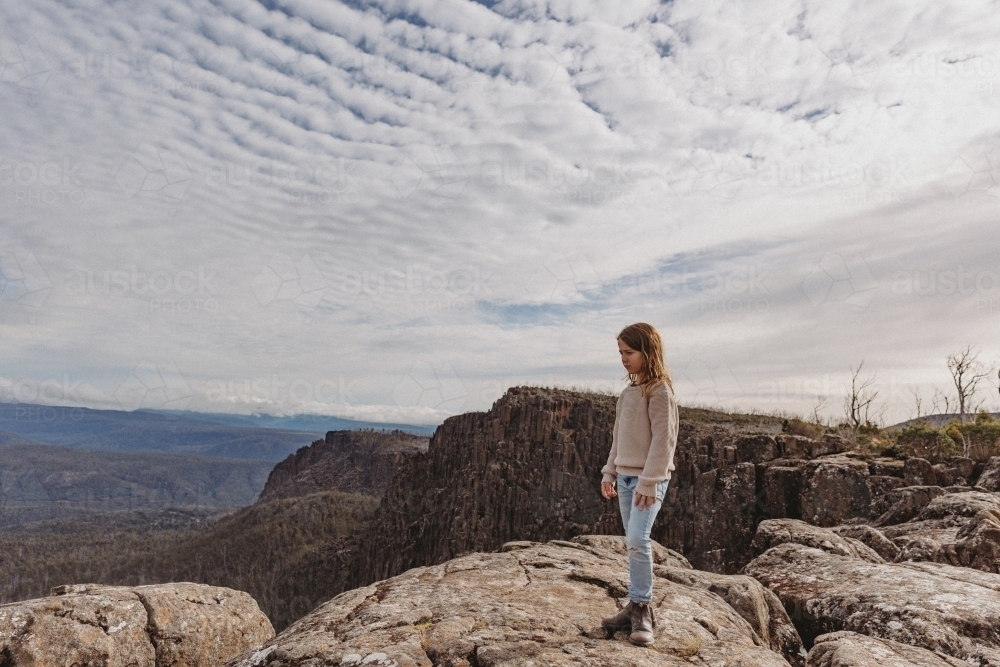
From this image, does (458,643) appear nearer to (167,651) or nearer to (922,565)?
(167,651)

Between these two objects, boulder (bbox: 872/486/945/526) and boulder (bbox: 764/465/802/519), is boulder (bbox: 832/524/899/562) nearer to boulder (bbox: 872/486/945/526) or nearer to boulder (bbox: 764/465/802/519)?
boulder (bbox: 872/486/945/526)

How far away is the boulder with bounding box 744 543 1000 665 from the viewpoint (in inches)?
336

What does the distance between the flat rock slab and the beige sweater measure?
6.87ft

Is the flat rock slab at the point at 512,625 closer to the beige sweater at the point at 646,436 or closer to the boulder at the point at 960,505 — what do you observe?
the beige sweater at the point at 646,436

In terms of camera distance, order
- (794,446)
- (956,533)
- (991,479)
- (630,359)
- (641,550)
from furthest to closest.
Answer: (794,446), (991,479), (956,533), (630,359), (641,550)

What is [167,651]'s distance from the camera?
9875 millimetres

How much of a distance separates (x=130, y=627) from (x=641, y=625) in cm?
873

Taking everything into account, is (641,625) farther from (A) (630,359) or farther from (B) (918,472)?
(B) (918,472)

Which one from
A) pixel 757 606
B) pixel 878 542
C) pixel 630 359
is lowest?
pixel 878 542

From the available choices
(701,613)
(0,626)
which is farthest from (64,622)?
(701,613)

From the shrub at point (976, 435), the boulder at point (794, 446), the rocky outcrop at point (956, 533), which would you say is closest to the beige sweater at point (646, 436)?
the rocky outcrop at point (956, 533)

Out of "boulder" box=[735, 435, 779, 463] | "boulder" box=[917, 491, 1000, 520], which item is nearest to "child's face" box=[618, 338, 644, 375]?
"boulder" box=[917, 491, 1000, 520]

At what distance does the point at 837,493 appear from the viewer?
3234cm

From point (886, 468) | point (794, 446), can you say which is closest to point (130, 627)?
point (886, 468)
